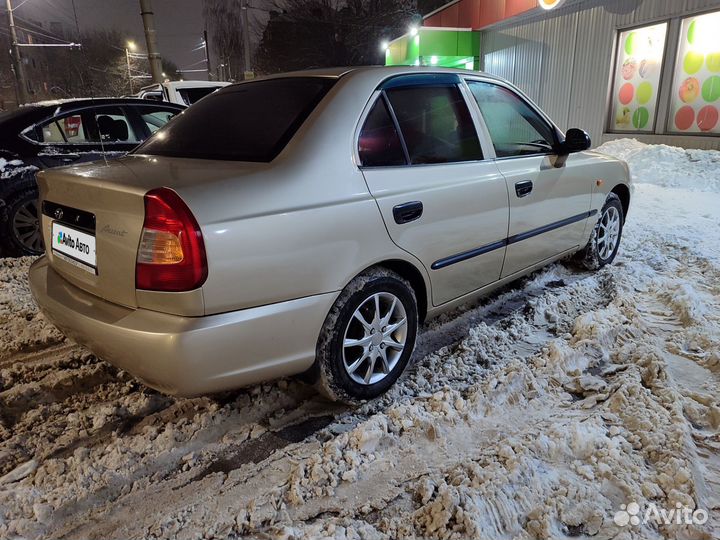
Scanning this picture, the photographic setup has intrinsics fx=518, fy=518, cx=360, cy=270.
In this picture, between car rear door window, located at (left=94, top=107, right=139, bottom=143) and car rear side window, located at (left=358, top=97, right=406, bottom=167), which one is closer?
car rear side window, located at (left=358, top=97, right=406, bottom=167)

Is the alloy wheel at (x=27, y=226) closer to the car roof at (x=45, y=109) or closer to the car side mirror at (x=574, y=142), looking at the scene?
the car roof at (x=45, y=109)

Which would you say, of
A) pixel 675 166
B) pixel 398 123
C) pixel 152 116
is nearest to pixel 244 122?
pixel 398 123

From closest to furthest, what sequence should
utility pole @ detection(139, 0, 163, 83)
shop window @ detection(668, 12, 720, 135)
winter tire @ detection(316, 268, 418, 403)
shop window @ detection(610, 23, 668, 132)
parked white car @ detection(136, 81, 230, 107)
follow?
winter tire @ detection(316, 268, 418, 403)
shop window @ detection(668, 12, 720, 135)
parked white car @ detection(136, 81, 230, 107)
utility pole @ detection(139, 0, 163, 83)
shop window @ detection(610, 23, 668, 132)

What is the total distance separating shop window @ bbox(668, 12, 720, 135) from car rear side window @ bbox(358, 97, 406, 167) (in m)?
9.77

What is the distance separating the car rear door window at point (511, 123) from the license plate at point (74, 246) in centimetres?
242

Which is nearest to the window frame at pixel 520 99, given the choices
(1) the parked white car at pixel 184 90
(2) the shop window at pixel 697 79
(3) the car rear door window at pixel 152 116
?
(3) the car rear door window at pixel 152 116

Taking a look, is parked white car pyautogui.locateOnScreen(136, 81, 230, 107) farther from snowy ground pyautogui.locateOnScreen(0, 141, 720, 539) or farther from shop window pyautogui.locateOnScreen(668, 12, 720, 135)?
shop window pyautogui.locateOnScreen(668, 12, 720, 135)

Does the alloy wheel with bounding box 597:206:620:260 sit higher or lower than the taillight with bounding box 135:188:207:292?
lower

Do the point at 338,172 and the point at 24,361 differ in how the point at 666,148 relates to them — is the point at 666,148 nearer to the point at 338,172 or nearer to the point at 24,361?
the point at 338,172

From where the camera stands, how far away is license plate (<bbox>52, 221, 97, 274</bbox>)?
2279mm

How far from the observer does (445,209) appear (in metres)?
2.88

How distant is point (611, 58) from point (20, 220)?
12244 millimetres

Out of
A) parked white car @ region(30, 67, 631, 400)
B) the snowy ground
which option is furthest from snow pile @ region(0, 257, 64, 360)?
parked white car @ region(30, 67, 631, 400)

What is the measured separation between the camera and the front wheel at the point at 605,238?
14.9ft
